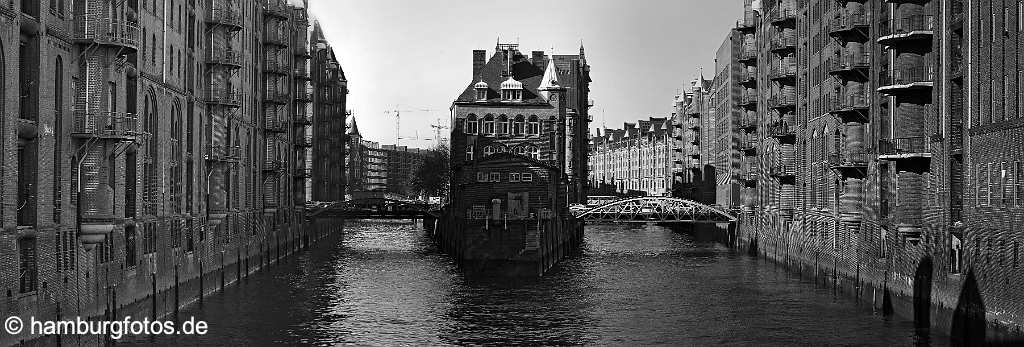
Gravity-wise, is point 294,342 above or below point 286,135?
below

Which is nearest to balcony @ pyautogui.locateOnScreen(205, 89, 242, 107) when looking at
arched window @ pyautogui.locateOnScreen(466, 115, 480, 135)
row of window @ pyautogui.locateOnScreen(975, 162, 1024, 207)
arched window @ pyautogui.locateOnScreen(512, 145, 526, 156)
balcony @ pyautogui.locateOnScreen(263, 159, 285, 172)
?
balcony @ pyautogui.locateOnScreen(263, 159, 285, 172)

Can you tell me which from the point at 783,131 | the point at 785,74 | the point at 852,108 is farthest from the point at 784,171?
the point at 852,108

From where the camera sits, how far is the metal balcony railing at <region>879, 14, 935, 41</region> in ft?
172

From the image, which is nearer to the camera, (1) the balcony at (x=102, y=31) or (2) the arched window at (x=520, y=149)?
(1) the balcony at (x=102, y=31)

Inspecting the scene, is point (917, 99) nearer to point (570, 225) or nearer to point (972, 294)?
point (972, 294)

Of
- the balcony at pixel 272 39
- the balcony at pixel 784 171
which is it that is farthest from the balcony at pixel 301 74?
the balcony at pixel 784 171

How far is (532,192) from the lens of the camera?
8706 centimetres

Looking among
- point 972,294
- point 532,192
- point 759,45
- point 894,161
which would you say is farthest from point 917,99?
point 759,45

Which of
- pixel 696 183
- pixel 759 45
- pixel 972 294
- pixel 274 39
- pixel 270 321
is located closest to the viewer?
pixel 972 294

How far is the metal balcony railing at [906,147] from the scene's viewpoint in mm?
52219

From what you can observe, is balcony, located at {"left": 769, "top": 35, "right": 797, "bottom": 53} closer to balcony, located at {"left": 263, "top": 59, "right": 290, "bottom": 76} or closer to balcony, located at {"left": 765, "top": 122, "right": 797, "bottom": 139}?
balcony, located at {"left": 765, "top": 122, "right": 797, "bottom": 139}

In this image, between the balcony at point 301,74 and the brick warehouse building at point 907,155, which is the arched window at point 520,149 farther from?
the brick warehouse building at point 907,155

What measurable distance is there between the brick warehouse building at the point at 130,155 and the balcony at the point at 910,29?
2914 cm

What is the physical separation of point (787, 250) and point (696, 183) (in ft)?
253
